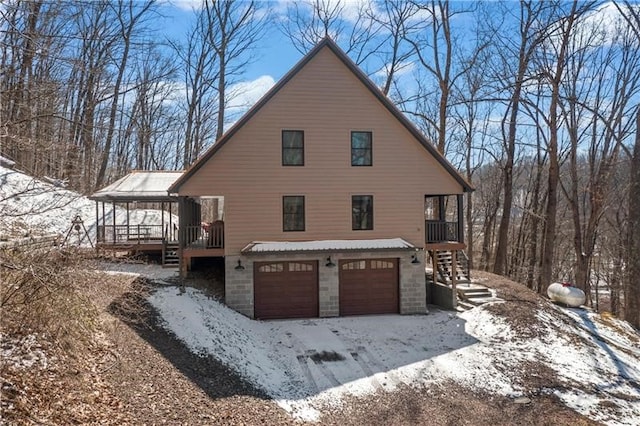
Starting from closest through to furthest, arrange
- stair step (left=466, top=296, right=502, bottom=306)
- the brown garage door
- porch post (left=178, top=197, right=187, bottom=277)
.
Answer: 1. porch post (left=178, top=197, right=187, bottom=277)
2. the brown garage door
3. stair step (left=466, top=296, right=502, bottom=306)

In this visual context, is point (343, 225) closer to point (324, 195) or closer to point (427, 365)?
point (324, 195)

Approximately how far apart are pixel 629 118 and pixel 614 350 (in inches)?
577

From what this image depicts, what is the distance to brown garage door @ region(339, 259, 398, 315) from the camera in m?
15.0

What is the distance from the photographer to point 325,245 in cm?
1429

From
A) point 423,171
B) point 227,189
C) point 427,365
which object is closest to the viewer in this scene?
point 427,365

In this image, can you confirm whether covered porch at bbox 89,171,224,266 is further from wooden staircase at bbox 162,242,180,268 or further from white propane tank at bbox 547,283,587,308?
white propane tank at bbox 547,283,587,308

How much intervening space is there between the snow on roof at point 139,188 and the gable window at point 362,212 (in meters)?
7.02

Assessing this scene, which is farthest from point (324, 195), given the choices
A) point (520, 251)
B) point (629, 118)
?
point (520, 251)

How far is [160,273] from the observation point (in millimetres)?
15461

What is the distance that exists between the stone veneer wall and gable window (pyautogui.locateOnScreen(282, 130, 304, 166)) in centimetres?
334

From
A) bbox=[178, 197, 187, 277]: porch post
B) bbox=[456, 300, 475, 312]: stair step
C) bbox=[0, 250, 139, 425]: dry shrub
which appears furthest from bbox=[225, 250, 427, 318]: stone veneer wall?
bbox=[0, 250, 139, 425]: dry shrub

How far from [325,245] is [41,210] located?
876cm

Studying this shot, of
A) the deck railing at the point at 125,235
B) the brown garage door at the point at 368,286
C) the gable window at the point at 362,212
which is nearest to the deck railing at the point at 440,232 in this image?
the brown garage door at the point at 368,286

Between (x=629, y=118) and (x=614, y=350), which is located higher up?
(x=629, y=118)
